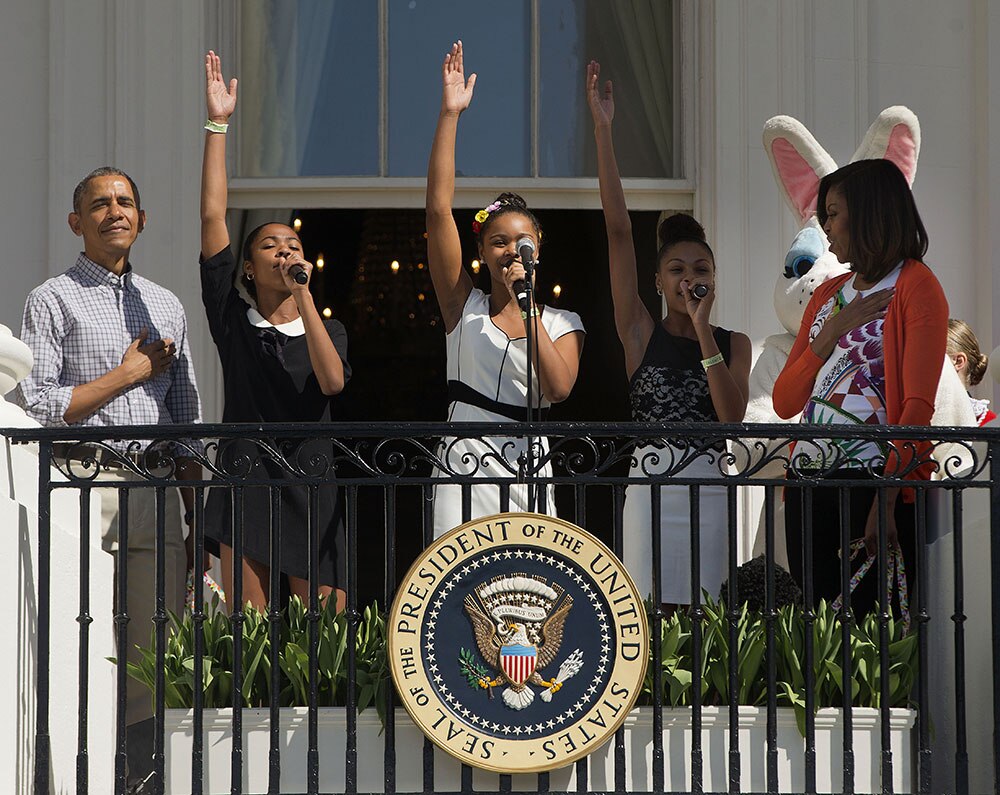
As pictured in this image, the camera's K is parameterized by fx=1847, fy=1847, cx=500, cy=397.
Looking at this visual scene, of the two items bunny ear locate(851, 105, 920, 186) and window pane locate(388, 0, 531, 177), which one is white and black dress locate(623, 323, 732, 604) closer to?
bunny ear locate(851, 105, 920, 186)

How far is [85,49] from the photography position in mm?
7723

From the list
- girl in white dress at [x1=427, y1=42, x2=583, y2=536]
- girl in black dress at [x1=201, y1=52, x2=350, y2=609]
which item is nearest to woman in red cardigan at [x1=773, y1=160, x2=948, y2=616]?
girl in white dress at [x1=427, y1=42, x2=583, y2=536]

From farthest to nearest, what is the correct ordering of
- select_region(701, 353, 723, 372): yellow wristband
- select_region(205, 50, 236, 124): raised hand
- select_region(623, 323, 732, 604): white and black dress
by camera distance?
1. select_region(205, 50, 236, 124): raised hand
2. select_region(623, 323, 732, 604): white and black dress
3. select_region(701, 353, 723, 372): yellow wristband

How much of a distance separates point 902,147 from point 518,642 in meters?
2.74

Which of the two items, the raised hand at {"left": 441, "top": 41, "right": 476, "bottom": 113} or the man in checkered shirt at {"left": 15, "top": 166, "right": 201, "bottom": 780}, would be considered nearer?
the man in checkered shirt at {"left": 15, "top": 166, "right": 201, "bottom": 780}

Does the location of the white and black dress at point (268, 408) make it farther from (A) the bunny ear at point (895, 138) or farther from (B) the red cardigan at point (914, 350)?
(A) the bunny ear at point (895, 138)

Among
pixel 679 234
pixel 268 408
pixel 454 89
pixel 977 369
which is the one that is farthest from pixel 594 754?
pixel 977 369

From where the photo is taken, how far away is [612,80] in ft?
26.2

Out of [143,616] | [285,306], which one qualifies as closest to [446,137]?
[285,306]

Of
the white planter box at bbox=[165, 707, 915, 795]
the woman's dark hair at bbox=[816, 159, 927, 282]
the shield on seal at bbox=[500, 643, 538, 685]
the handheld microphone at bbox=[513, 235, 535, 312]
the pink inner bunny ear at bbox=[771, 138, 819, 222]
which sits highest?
the pink inner bunny ear at bbox=[771, 138, 819, 222]

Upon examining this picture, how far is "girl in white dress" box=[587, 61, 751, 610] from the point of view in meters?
6.08

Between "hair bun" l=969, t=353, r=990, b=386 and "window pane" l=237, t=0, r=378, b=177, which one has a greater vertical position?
"window pane" l=237, t=0, r=378, b=177

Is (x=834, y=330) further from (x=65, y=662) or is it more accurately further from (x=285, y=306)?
(x=65, y=662)

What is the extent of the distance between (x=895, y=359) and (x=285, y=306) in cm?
211
